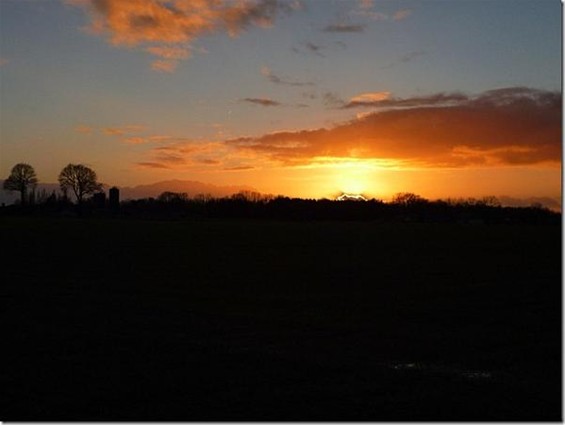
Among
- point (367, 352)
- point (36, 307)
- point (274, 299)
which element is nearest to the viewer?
point (367, 352)

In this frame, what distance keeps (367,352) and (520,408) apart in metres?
3.31

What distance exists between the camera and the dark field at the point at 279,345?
7.69 metres

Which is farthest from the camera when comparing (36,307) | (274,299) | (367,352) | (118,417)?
(274,299)

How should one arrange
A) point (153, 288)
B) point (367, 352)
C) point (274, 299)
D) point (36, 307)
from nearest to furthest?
point (367, 352) → point (36, 307) → point (274, 299) → point (153, 288)

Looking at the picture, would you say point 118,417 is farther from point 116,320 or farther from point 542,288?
point 542,288

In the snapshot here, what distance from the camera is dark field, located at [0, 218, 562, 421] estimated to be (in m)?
7.69

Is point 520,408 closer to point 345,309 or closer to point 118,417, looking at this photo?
point 118,417

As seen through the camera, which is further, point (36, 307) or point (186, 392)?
point (36, 307)

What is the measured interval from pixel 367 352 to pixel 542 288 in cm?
1127

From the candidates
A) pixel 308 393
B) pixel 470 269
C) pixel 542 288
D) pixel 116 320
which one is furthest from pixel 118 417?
pixel 470 269

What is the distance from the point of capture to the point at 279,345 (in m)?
11.1

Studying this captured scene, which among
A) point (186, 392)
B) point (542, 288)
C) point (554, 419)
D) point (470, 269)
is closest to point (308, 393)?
point (186, 392)

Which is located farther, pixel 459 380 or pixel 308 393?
pixel 459 380

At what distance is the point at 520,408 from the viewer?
763 centimetres
